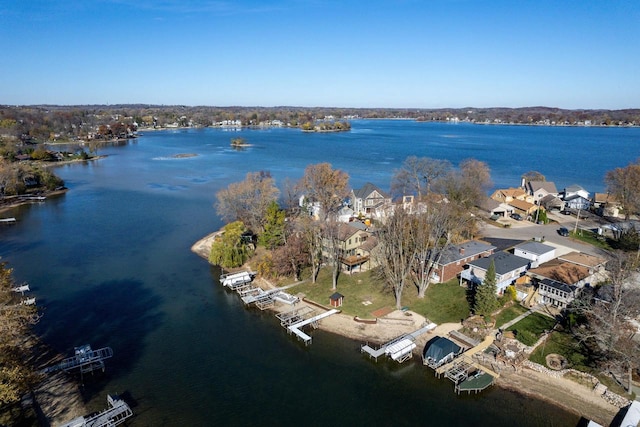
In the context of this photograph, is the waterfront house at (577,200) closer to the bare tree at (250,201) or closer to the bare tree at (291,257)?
the bare tree at (291,257)

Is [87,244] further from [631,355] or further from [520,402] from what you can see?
[631,355]

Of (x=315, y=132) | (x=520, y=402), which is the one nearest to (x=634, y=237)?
(x=520, y=402)

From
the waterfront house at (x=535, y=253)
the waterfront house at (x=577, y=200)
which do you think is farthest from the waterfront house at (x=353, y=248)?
the waterfront house at (x=577, y=200)

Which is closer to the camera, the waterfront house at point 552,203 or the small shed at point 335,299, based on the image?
the small shed at point 335,299

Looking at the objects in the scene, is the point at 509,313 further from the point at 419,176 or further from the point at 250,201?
the point at 419,176

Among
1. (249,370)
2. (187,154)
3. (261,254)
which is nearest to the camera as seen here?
(249,370)

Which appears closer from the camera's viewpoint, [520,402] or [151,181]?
[520,402]
